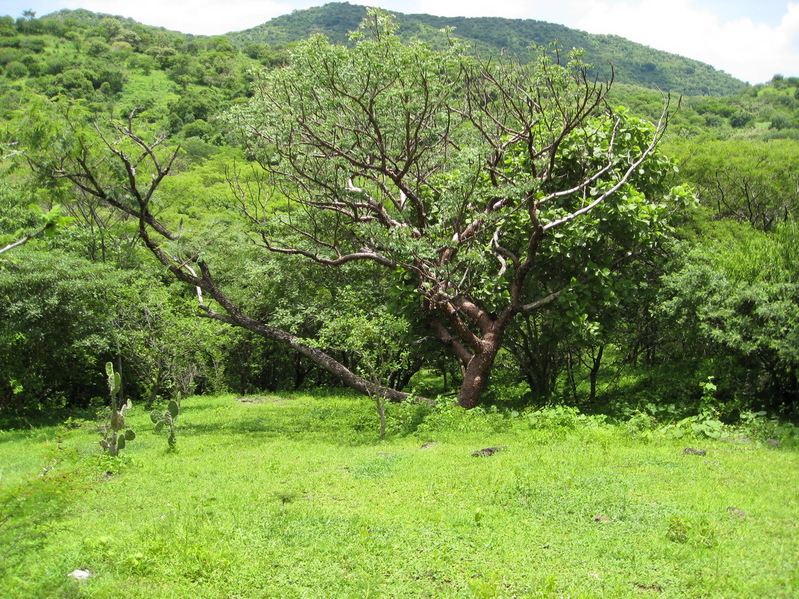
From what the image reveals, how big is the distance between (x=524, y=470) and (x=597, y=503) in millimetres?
1443

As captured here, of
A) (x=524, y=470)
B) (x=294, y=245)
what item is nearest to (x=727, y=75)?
(x=294, y=245)

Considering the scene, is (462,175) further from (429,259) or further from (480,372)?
(480,372)

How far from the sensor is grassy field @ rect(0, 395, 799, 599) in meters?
4.94

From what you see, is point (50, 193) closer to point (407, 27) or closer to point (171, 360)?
point (171, 360)

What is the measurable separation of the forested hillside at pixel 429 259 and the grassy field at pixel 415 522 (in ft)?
10.2

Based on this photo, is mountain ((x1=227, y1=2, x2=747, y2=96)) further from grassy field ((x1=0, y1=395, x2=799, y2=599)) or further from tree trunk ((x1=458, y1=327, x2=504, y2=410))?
grassy field ((x1=0, y1=395, x2=799, y2=599))

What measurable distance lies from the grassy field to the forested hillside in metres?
3.12

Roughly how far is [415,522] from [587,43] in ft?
312

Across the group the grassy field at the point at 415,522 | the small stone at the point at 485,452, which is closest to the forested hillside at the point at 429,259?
the small stone at the point at 485,452

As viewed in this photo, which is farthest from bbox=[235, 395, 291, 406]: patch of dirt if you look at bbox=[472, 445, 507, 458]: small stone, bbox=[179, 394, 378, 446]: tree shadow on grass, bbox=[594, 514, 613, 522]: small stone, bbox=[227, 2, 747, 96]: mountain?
bbox=[227, 2, 747, 96]: mountain

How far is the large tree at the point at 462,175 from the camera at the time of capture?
11930 mm

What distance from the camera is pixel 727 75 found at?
108 meters

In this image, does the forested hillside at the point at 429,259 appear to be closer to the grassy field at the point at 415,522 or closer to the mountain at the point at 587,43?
the grassy field at the point at 415,522

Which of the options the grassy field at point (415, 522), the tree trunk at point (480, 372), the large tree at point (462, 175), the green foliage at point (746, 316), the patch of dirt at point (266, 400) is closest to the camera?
the grassy field at point (415, 522)
